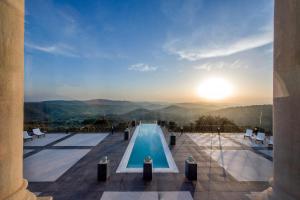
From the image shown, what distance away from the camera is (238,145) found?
1055cm

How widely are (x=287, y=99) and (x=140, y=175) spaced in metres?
5.25

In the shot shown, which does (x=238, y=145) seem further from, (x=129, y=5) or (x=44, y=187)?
(x=129, y=5)

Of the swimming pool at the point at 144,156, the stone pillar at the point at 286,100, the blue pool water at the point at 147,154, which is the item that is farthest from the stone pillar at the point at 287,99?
the blue pool water at the point at 147,154

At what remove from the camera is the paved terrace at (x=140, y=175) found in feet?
16.3

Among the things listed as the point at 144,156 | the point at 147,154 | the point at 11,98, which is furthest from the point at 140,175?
the point at 11,98

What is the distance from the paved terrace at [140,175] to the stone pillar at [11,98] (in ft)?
10.5

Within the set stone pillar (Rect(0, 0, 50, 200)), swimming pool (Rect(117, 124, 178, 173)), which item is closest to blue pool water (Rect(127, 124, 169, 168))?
swimming pool (Rect(117, 124, 178, 173))

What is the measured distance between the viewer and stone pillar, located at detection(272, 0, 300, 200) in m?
1.90

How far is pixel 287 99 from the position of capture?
1.99m

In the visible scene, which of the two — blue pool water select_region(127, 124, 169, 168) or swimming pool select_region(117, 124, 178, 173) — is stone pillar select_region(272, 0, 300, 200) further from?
blue pool water select_region(127, 124, 169, 168)

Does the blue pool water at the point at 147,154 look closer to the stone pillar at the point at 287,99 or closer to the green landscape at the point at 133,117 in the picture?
the green landscape at the point at 133,117

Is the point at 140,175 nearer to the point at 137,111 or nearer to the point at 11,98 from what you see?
the point at 11,98

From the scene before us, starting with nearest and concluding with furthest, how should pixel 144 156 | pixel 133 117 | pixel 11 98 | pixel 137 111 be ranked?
pixel 11 98
pixel 144 156
pixel 133 117
pixel 137 111

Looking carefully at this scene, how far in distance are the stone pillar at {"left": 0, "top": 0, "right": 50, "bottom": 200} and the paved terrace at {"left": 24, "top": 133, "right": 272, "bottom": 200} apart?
10.5 feet
